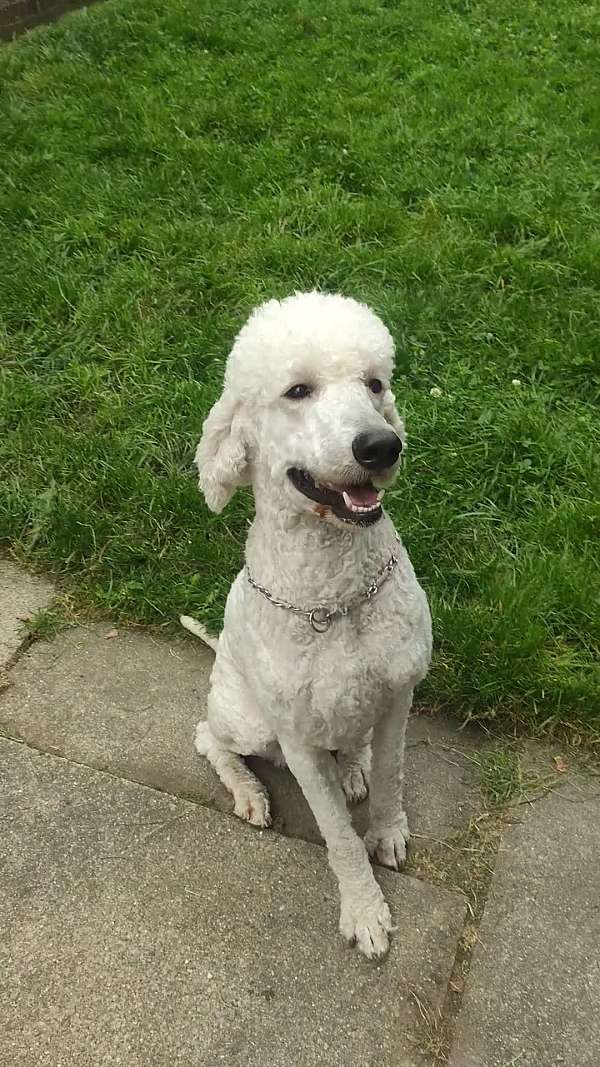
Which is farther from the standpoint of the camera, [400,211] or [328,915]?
[400,211]

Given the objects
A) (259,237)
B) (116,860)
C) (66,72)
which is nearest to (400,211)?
(259,237)

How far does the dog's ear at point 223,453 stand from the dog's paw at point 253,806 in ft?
2.99

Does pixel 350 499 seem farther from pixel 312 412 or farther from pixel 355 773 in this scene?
pixel 355 773

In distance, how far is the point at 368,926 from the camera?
2119mm

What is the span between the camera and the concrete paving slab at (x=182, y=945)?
1982 mm

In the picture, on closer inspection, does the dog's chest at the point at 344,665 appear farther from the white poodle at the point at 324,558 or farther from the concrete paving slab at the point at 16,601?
the concrete paving slab at the point at 16,601

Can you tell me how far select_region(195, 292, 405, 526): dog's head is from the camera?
162cm

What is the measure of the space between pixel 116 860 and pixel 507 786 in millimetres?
1124

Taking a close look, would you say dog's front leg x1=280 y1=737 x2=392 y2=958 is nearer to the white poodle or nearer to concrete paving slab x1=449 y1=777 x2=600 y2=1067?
the white poodle

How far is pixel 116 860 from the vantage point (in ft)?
7.73

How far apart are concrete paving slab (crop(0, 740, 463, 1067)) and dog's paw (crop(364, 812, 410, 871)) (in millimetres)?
45

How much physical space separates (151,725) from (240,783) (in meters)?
0.43

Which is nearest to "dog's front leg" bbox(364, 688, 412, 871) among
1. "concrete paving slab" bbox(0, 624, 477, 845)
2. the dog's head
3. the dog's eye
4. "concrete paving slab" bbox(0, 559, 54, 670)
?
"concrete paving slab" bbox(0, 624, 477, 845)

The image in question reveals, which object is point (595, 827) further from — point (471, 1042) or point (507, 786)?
point (471, 1042)
